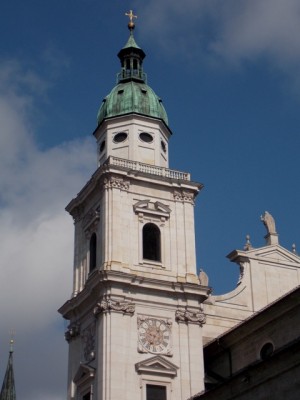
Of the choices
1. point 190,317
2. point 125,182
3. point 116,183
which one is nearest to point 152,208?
point 125,182

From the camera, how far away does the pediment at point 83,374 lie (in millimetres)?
39969

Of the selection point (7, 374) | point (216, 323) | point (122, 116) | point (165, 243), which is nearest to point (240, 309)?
point (216, 323)

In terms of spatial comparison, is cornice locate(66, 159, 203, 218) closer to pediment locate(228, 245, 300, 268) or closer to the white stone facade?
the white stone facade

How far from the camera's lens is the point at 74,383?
4194 centimetres

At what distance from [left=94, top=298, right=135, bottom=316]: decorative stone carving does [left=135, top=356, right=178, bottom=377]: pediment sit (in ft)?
8.04

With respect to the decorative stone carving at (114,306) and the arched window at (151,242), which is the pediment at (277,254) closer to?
the arched window at (151,242)

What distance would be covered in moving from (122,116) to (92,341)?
12863 mm

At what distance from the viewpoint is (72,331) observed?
4356 cm

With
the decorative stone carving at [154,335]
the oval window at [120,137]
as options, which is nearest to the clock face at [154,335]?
the decorative stone carving at [154,335]

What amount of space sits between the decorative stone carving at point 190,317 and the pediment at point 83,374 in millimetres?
4801

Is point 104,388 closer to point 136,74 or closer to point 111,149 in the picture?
point 111,149

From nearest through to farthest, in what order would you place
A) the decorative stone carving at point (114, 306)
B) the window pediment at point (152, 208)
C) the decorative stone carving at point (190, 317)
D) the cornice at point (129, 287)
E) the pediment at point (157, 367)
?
the pediment at point (157, 367)
the decorative stone carving at point (114, 306)
the cornice at point (129, 287)
the decorative stone carving at point (190, 317)
the window pediment at point (152, 208)

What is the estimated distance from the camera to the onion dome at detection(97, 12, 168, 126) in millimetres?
47787

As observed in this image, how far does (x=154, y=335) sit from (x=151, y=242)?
17.0ft
